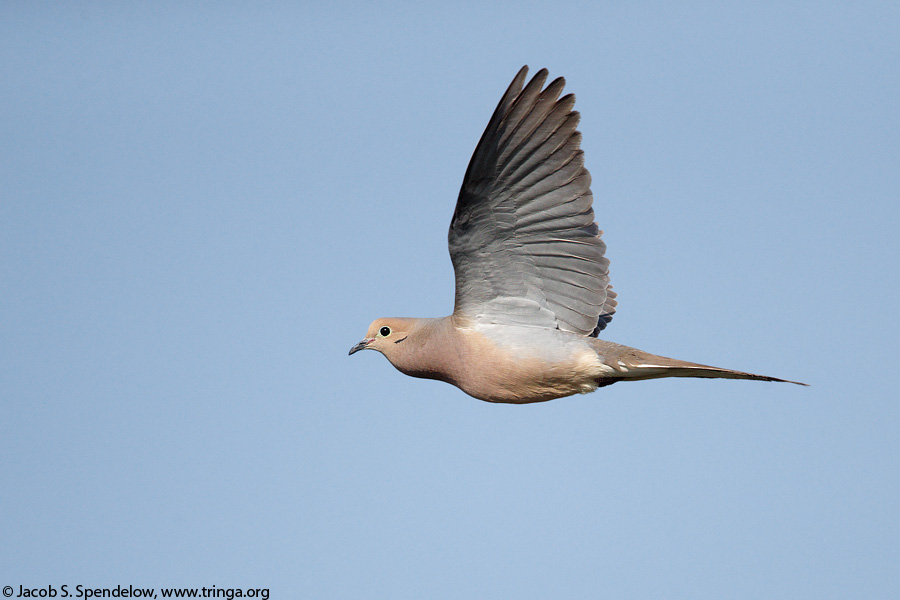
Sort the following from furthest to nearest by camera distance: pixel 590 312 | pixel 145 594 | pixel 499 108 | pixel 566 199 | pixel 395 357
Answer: pixel 145 594, pixel 395 357, pixel 590 312, pixel 566 199, pixel 499 108

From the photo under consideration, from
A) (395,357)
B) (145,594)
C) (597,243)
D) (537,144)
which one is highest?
(537,144)

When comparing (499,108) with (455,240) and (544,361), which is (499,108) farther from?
(544,361)

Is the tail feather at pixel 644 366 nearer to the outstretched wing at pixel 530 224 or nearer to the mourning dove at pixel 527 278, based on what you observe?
the mourning dove at pixel 527 278

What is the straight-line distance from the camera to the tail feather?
20.9 feet

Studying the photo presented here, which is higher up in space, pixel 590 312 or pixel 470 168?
pixel 470 168

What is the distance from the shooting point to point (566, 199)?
642cm

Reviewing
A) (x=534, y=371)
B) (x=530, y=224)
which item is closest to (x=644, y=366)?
(x=534, y=371)

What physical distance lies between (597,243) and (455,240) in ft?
3.71

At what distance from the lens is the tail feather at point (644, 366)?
6.38 meters

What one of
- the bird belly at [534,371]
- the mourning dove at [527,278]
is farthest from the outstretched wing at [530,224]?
the bird belly at [534,371]

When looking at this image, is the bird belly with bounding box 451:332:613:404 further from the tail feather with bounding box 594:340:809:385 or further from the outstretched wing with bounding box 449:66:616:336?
the outstretched wing with bounding box 449:66:616:336

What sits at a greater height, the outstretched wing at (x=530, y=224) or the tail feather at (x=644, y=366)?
the outstretched wing at (x=530, y=224)

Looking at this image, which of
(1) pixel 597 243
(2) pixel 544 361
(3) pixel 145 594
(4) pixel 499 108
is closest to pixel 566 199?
(1) pixel 597 243

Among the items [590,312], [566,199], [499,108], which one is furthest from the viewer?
[590,312]
